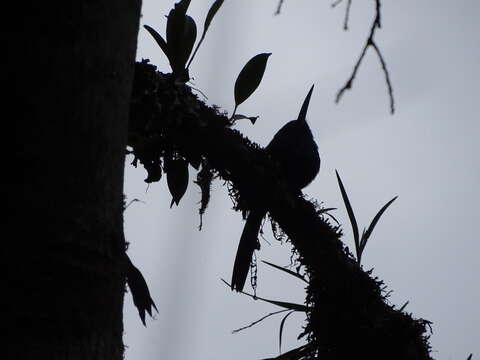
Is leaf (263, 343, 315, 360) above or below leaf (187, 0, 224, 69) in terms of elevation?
below

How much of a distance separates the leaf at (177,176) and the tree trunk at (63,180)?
4.04ft

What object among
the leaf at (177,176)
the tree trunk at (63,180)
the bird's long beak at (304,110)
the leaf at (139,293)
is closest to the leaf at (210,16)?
the leaf at (177,176)

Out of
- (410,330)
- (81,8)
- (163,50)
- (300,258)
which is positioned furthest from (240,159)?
(81,8)

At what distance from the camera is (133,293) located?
195cm

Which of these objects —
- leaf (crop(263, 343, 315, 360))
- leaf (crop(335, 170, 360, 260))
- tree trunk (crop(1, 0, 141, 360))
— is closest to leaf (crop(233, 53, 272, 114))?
leaf (crop(335, 170, 360, 260))

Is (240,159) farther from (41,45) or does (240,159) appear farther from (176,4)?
(41,45)

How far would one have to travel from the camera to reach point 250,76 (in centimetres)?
216

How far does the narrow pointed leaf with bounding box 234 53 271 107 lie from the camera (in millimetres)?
2148

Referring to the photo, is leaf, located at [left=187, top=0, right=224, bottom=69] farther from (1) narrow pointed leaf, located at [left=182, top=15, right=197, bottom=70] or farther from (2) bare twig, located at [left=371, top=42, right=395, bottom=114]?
(2) bare twig, located at [left=371, top=42, right=395, bottom=114]

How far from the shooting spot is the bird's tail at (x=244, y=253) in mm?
2053

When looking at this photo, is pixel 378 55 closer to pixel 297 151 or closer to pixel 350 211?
pixel 350 211

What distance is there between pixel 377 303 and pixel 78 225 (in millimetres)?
1337

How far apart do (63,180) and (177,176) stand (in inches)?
52.7

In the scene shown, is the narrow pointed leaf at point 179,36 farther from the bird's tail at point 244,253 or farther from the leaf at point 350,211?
the leaf at point 350,211
